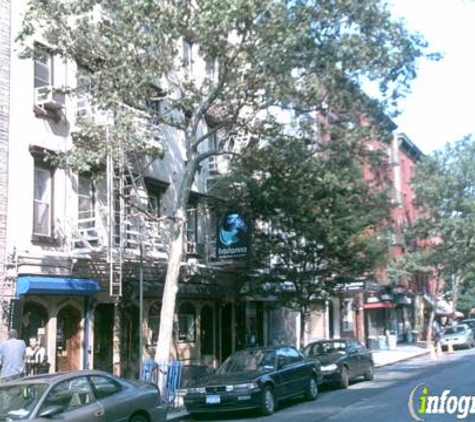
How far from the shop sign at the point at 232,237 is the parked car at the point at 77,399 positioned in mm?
10414

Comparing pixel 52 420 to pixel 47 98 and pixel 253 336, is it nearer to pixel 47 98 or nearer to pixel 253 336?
pixel 47 98

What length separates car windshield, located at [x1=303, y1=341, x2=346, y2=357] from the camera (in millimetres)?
19688

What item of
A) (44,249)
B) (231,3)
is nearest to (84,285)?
(44,249)

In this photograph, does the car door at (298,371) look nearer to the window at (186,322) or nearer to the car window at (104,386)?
the car window at (104,386)

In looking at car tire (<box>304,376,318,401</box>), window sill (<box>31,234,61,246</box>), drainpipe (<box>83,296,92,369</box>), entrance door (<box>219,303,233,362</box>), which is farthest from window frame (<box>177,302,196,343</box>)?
car tire (<box>304,376,318,401</box>)

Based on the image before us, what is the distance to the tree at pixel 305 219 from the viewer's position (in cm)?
1855

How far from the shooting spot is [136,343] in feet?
64.3

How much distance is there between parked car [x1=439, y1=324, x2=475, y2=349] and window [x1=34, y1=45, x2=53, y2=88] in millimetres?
26667

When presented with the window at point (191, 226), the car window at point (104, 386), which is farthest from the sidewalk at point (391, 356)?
the car window at point (104, 386)

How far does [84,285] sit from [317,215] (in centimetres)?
783

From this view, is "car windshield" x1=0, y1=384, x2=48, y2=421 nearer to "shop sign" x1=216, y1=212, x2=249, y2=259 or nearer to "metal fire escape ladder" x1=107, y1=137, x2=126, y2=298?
"metal fire escape ladder" x1=107, y1=137, x2=126, y2=298

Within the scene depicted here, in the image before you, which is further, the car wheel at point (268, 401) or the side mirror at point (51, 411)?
the car wheel at point (268, 401)

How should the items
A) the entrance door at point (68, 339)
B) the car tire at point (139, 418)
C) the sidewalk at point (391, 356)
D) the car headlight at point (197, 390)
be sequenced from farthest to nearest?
1. the sidewalk at point (391, 356)
2. the entrance door at point (68, 339)
3. the car headlight at point (197, 390)
4. the car tire at point (139, 418)

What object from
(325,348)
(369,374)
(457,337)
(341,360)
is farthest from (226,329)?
(457,337)
